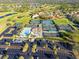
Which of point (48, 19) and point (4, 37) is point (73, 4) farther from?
point (4, 37)

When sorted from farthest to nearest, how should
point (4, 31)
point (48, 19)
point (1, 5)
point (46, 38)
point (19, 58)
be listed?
1. point (1, 5)
2. point (48, 19)
3. point (4, 31)
4. point (46, 38)
5. point (19, 58)

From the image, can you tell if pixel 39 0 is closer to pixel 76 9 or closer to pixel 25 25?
pixel 76 9

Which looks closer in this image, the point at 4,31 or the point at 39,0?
the point at 4,31

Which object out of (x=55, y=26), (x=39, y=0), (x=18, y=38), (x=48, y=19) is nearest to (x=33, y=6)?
(x=39, y=0)

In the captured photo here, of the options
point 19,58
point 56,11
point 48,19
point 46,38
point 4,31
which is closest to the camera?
point 19,58

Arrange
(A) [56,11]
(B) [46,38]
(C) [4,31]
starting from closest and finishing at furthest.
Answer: (B) [46,38] → (C) [4,31] → (A) [56,11]

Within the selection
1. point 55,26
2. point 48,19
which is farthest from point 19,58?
point 48,19

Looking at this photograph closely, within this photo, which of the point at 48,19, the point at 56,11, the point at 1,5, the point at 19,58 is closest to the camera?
the point at 19,58

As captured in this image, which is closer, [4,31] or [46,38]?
[46,38]
